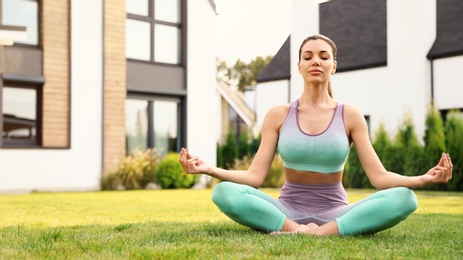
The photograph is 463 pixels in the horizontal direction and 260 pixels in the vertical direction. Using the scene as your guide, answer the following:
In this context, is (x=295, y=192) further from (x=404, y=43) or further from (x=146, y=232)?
(x=404, y=43)

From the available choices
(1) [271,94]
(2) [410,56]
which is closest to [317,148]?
(2) [410,56]

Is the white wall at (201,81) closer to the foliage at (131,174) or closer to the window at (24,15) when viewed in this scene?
the foliage at (131,174)

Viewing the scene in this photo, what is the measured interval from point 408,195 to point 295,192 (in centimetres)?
82

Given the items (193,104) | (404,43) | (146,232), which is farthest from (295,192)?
(404,43)

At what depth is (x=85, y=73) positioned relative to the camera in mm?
16297

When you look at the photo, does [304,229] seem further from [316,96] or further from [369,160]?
[316,96]

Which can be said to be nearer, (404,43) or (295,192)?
(295,192)

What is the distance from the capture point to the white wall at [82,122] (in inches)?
615

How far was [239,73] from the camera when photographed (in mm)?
45188

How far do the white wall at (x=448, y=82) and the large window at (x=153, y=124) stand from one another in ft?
24.5

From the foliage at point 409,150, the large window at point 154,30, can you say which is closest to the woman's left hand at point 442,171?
the foliage at point 409,150

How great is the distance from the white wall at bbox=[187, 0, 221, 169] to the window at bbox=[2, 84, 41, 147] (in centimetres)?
443

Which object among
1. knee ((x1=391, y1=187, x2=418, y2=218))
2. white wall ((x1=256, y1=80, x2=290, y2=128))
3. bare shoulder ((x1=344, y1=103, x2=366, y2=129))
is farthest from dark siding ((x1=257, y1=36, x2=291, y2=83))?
knee ((x1=391, y1=187, x2=418, y2=218))

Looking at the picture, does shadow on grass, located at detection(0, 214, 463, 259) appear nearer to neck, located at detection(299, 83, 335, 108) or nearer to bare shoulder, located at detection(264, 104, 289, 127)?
bare shoulder, located at detection(264, 104, 289, 127)
